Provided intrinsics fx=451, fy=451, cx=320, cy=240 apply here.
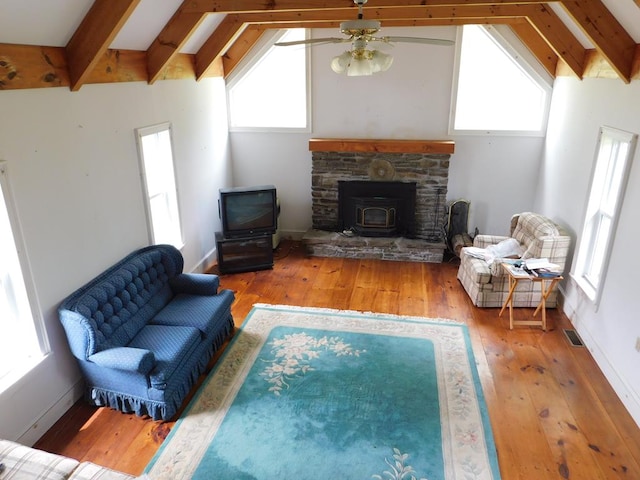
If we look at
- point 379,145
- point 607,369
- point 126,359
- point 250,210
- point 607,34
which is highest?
point 607,34

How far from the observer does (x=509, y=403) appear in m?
3.55

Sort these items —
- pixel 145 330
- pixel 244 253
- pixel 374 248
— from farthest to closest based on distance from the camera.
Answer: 1. pixel 374 248
2. pixel 244 253
3. pixel 145 330

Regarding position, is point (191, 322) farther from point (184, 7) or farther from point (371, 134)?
point (371, 134)

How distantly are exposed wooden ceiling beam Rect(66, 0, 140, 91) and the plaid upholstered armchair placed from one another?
408 cm

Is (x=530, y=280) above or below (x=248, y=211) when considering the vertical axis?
below

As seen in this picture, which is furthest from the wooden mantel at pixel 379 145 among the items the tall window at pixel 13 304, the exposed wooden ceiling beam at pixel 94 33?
the tall window at pixel 13 304

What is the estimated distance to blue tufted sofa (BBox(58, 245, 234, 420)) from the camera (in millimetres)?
3230

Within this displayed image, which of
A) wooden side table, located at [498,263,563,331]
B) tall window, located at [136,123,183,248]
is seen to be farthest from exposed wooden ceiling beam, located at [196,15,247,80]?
wooden side table, located at [498,263,563,331]

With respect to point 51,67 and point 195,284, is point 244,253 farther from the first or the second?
point 51,67

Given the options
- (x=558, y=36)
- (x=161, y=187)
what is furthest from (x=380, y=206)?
(x=161, y=187)

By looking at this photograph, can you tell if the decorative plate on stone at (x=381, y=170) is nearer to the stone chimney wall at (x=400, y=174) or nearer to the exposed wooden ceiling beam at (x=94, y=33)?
the stone chimney wall at (x=400, y=174)

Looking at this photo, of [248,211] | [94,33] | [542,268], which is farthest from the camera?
[248,211]

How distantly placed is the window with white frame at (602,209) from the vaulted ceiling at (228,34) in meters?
0.63

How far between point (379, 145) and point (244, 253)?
2346mm
